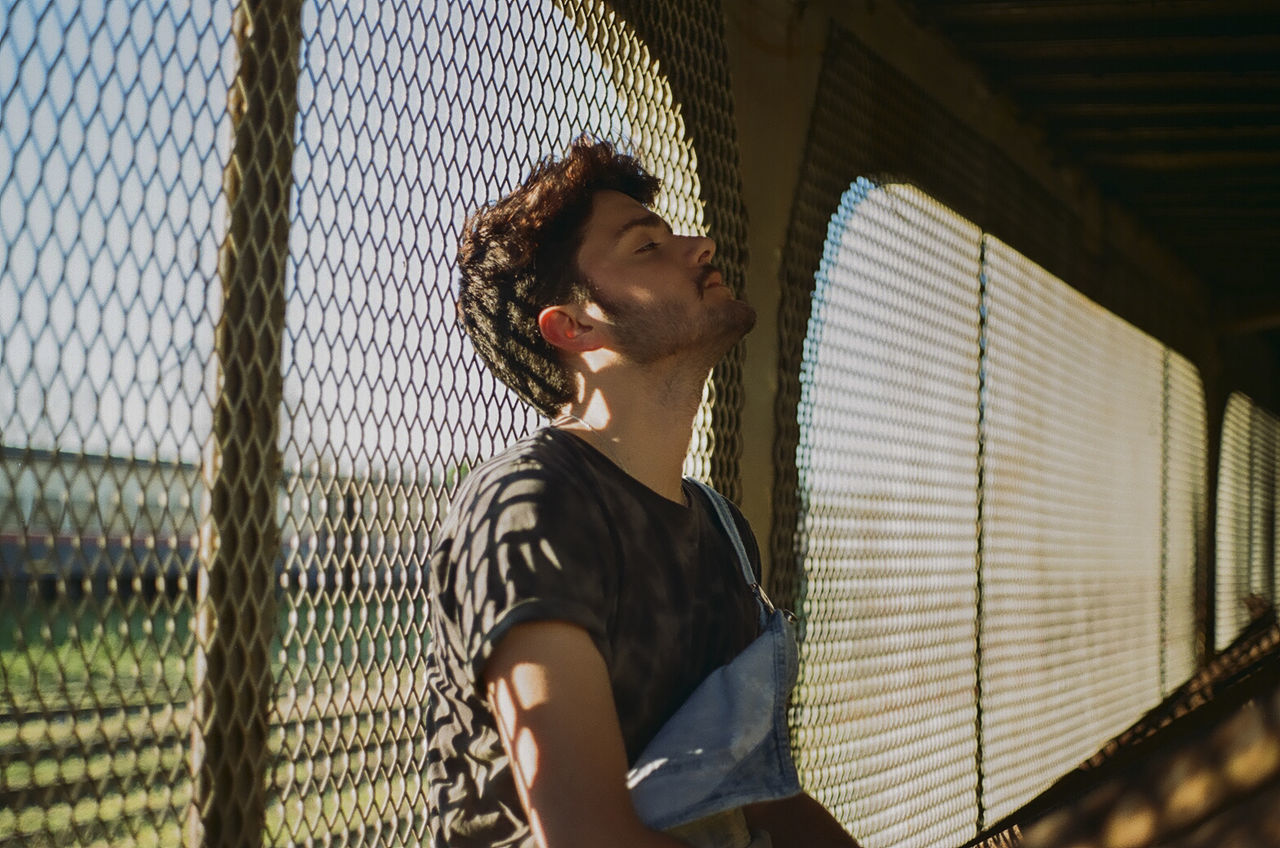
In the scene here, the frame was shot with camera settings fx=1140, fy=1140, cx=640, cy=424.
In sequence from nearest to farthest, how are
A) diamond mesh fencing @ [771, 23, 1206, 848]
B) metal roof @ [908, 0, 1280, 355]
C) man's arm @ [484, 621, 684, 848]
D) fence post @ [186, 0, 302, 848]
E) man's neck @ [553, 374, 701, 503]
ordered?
man's arm @ [484, 621, 684, 848] < fence post @ [186, 0, 302, 848] < man's neck @ [553, 374, 701, 503] < diamond mesh fencing @ [771, 23, 1206, 848] < metal roof @ [908, 0, 1280, 355]

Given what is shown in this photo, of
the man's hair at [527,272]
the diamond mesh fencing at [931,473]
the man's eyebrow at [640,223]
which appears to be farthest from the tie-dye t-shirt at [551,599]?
the diamond mesh fencing at [931,473]

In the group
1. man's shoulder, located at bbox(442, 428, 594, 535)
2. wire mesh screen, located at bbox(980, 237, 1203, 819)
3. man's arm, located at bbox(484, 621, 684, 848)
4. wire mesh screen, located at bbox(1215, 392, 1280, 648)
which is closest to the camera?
man's arm, located at bbox(484, 621, 684, 848)

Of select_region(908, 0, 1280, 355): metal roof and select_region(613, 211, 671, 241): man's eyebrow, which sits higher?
select_region(908, 0, 1280, 355): metal roof

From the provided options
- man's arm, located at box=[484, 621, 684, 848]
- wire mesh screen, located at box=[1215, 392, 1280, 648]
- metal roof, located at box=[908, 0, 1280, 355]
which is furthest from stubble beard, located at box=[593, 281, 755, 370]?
wire mesh screen, located at box=[1215, 392, 1280, 648]

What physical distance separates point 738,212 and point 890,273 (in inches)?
36.9

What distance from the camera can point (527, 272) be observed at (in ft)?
7.06

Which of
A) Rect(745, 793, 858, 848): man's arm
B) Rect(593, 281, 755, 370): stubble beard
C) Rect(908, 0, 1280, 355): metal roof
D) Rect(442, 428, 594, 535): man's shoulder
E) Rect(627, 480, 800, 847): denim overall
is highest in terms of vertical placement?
Rect(908, 0, 1280, 355): metal roof

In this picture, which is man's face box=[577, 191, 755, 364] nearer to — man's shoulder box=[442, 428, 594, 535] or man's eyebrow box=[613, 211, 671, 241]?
man's eyebrow box=[613, 211, 671, 241]

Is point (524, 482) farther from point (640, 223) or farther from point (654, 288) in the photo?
point (640, 223)

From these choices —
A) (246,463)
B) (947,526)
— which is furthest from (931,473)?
(246,463)

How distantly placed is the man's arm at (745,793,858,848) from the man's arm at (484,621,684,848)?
525 mm

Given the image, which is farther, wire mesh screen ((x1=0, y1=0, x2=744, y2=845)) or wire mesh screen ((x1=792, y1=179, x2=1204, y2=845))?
wire mesh screen ((x1=792, y1=179, x2=1204, y2=845))

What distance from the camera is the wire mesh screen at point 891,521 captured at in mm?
3508

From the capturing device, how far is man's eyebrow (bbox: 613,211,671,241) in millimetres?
2152
